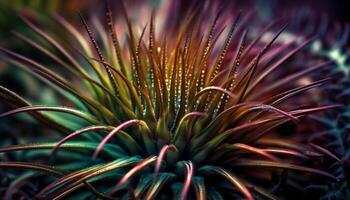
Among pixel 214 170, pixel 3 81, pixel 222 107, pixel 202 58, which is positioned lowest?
pixel 214 170

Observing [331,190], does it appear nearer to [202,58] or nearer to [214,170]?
[214,170]

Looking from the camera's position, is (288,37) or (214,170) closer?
(214,170)

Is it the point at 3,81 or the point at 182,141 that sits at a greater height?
the point at 3,81

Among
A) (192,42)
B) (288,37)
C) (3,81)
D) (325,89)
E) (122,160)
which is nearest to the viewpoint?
(122,160)

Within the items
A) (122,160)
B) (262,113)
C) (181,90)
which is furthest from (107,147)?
(262,113)

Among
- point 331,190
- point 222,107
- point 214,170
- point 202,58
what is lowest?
point 331,190

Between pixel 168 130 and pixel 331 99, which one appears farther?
pixel 331 99

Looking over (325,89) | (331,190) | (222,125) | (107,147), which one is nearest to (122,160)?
(107,147)

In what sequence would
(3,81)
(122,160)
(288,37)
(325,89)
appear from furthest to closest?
(3,81)
(288,37)
(325,89)
(122,160)

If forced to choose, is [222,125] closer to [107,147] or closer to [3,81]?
[107,147]
